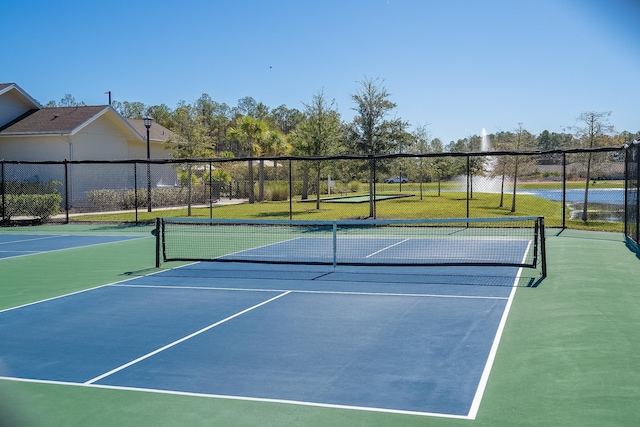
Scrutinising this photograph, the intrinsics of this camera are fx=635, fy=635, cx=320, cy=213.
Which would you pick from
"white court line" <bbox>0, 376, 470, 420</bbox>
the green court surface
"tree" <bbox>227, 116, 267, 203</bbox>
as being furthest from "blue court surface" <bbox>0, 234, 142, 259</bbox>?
"tree" <bbox>227, 116, 267, 203</bbox>

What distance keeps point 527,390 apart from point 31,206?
25.1 m

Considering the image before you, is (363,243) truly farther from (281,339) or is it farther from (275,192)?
(275,192)

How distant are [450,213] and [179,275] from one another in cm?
1790

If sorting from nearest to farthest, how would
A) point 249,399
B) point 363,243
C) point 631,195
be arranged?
point 249,399 → point 631,195 → point 363,243

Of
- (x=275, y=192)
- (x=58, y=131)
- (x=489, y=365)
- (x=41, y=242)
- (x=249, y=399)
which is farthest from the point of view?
(x=275, y=192)

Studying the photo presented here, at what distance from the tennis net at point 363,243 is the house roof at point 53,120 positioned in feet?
44.5

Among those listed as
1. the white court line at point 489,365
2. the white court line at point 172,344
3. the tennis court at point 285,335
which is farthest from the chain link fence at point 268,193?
the white court line at point 172,344

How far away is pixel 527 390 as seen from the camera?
560cm

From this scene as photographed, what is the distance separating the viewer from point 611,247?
51.9 ft

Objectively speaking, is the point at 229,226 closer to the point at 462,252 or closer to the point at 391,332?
the point at 462,252

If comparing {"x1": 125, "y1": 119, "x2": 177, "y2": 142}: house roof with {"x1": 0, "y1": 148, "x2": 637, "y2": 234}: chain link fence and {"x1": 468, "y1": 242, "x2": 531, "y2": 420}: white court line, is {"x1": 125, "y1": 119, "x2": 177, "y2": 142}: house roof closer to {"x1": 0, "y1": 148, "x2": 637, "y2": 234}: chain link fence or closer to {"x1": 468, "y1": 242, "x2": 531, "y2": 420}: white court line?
{"x1": 0, "y1": 148, "x2": 637, "y2": 234}: chain link fence

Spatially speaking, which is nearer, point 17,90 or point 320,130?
point 320,130

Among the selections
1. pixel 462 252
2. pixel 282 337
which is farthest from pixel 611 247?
pixel 282 337

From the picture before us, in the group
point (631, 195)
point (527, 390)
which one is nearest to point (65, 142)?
point (631, 195)
